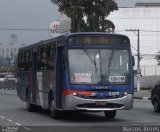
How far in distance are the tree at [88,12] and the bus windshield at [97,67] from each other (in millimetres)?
38408

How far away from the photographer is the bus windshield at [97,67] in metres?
19.9

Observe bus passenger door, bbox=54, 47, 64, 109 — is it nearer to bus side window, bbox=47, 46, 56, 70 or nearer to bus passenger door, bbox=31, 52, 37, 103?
bus side window, bbox=47, 46, 56, 70

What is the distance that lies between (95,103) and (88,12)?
4217 centimetres

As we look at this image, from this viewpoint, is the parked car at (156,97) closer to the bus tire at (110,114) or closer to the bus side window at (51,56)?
the bus tire at (110,114)

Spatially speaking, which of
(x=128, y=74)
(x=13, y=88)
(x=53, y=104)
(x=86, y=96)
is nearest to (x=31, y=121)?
(x=53, y=104)

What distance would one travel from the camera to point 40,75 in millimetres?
24297

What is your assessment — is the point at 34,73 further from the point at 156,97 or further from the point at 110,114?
the point at 156,97

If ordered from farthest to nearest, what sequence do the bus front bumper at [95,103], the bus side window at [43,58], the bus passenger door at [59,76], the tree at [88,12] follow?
the tree at [88,12] < the bus side window at [43,58] < the bus passenger door at [59,76] < the bus front bumper at [95,103]

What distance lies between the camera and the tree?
59.5m

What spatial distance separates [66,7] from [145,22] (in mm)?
33815

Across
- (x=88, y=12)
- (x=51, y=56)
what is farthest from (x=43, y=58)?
(x=88, y=12)

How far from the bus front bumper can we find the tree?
1528 inches

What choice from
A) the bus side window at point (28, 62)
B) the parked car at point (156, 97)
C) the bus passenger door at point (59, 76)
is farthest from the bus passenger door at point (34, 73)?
the parked car at point (156, 97)

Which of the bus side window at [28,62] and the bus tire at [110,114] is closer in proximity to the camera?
the bus tire at [110,114]
